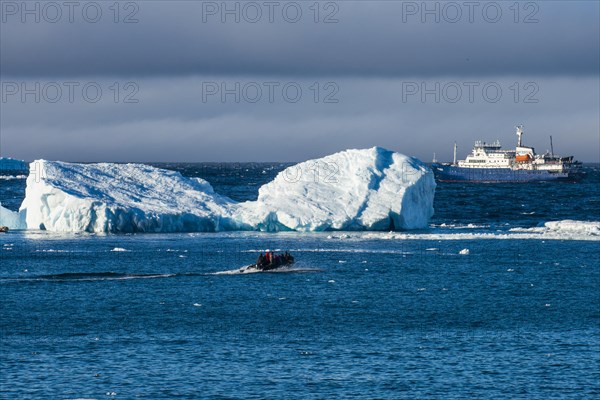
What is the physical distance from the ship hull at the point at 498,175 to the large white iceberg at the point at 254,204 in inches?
3626

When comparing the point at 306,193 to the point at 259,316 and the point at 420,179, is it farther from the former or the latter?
the point at 259,316

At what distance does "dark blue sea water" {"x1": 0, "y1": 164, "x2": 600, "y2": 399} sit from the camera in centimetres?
2762

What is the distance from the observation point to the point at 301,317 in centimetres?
3672

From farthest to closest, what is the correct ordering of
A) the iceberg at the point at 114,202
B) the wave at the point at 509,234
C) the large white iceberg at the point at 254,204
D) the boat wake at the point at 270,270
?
1. the large white iceberg at the point at 254,204
2. the wave at the point at 509,234
3. the iceberg at the point at 114,202
4. the boat wake at the point at 270,270

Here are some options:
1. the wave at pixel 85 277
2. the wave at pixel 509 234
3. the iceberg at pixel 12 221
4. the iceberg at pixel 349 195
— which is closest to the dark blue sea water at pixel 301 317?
the wave at pixel 85 277

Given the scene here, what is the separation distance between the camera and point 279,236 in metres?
63.2

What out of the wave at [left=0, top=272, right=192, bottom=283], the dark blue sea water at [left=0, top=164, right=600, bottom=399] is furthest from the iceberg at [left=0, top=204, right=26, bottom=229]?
the wave at [left=0, top=272, right=192, bottom=283]

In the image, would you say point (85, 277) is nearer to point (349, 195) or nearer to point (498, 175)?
point (349, 195)

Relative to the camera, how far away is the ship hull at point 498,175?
15700cm

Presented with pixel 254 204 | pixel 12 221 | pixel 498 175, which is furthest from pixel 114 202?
pixel 498 175

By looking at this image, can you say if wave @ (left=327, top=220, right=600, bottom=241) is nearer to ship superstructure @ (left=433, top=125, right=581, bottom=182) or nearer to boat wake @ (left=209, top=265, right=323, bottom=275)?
boat wake @ (left=209, top=265, right=323, bottom=275)

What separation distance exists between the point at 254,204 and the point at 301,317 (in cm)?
3004

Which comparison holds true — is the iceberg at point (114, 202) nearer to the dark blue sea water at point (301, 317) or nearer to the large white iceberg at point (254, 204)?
the large white iceberg at point (254, 204)

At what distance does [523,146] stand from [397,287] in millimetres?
124089
